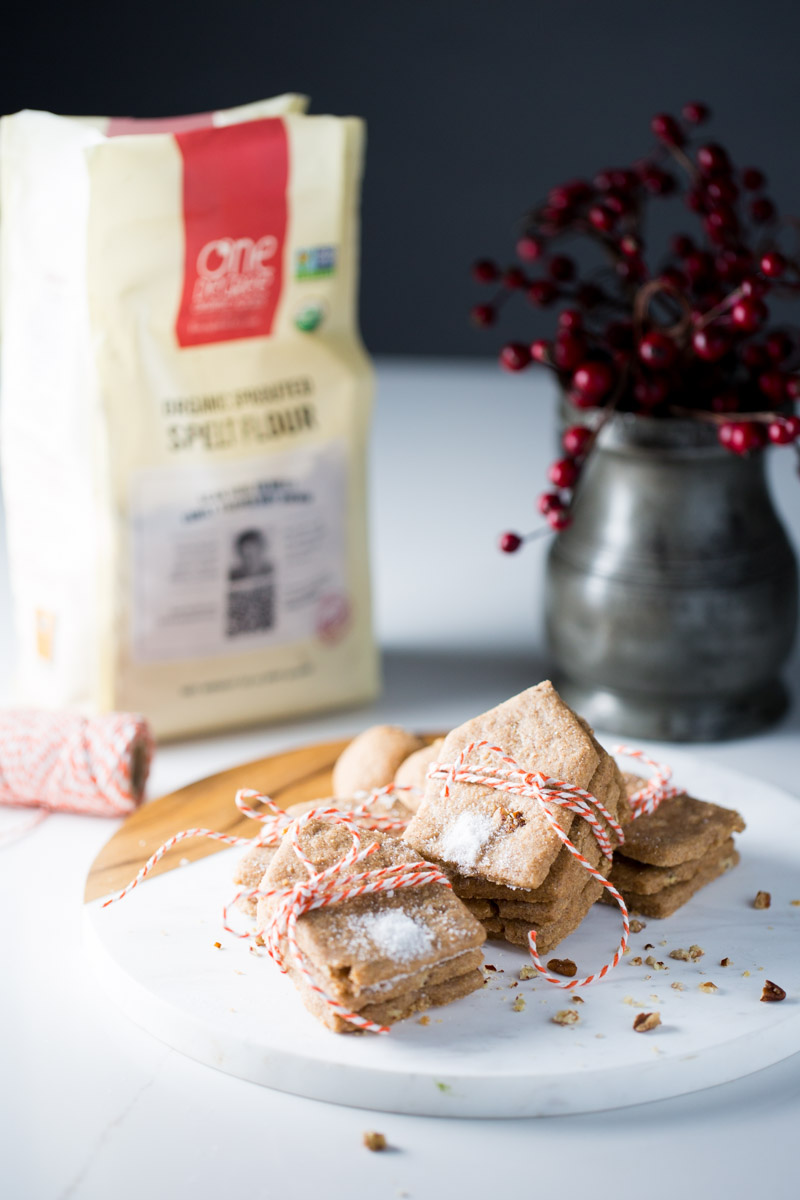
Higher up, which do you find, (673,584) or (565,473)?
(565,473)

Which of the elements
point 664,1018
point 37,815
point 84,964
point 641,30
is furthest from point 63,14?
point 664,1018

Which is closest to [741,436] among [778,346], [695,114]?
[778,346]

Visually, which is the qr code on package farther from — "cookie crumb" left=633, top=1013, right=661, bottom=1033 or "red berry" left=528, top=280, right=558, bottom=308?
"cookie crumb" left=633, top=1013, right=661, bottom=1033

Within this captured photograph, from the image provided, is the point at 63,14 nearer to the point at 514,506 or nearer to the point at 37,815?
the point at 514,506

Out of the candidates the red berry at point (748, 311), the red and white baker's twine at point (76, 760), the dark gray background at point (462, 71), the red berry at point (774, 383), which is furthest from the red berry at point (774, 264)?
the dark gray background at point (462, 71)

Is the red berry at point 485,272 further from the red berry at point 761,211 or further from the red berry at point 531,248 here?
the red berry at point 761,211

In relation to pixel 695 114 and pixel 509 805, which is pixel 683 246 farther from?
pixel 509 805
